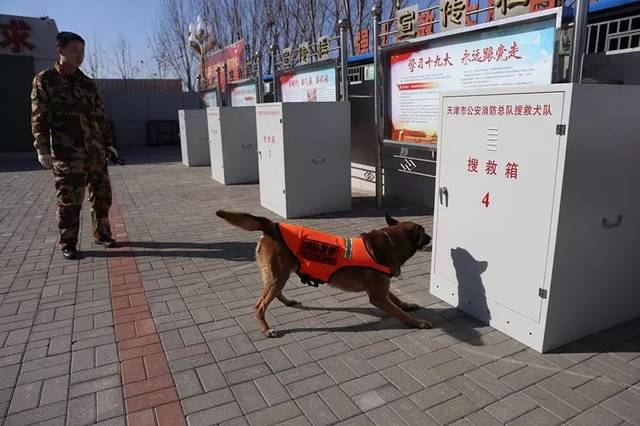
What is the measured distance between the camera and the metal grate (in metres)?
4.13

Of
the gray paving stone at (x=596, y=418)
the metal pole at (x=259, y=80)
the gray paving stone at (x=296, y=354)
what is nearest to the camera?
the gray paving stone at (x=596, y=418)

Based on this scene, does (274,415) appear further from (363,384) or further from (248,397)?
(363,384)

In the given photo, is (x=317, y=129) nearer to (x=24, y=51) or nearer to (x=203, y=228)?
(x=203, y=228)

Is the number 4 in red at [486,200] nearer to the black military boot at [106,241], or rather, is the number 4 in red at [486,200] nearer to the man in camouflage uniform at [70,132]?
the man in camouflage uniform at [70,132]

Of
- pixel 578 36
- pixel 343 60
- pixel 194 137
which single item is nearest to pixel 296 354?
pixel 578 36

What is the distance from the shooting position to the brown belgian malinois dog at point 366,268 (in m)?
3.24

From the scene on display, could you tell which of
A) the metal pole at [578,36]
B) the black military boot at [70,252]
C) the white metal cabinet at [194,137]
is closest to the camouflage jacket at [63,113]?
the black military boot at [70,252]

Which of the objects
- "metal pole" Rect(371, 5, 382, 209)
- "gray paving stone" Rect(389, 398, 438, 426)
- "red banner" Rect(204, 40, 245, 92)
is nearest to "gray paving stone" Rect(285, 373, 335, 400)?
"gray paving stone" Rect(389, 398, 438, 426)

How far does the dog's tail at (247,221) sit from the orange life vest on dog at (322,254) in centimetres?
9

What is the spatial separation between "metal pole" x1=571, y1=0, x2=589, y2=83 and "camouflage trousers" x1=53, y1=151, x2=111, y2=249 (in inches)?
194

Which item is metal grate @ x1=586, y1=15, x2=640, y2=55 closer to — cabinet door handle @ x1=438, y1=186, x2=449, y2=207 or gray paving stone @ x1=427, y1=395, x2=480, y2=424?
cabinet door handle @ x1=438, y1=186, x2=449, y2=207

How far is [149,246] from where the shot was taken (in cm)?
555

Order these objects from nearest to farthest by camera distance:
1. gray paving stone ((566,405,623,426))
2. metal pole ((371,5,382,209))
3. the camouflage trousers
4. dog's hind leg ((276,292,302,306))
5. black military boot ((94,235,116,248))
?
gray paving stone ((566,405,623,426)) < dog's hind leg ((276,292,302,306)) < the camouflage trousers < black military boot ((94,235,116,248)) < metal pole ((371,5,382,209))

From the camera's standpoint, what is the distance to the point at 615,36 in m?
4.25
